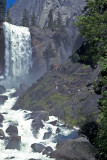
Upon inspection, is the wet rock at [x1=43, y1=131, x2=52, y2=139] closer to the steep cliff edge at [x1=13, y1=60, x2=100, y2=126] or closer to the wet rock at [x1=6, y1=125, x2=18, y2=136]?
the steep cliff edge at [x1=13, y1=60, x2=100, y2=126]

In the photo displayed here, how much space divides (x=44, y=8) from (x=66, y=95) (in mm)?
131003

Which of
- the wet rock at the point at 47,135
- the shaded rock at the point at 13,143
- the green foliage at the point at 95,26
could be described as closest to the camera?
the green foliage at the point at 95,26

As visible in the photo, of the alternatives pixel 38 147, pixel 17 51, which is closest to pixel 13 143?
pixel 38 147

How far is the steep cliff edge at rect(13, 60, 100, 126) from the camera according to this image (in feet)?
114

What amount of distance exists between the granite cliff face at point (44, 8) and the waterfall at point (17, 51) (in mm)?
79020

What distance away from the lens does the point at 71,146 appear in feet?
67.4

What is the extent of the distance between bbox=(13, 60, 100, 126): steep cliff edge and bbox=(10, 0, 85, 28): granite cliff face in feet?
351

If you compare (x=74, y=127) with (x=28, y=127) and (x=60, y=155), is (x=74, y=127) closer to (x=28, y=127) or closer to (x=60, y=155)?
(x=28, y=127)

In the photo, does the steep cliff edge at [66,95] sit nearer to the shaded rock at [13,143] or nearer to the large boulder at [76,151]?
the large boulder at [76,151]

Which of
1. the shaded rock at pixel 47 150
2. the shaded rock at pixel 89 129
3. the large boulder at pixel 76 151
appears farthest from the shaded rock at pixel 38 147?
the shaded rock at pixel 89 129

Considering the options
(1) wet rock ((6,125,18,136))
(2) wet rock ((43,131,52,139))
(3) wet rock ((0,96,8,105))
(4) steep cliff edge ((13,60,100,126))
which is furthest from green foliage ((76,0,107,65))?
(3) wet rock ((0,96,8,105))

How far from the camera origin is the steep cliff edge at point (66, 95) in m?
34.7

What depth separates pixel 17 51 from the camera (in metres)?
77.6

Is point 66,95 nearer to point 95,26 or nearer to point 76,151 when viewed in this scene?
point 76,151
